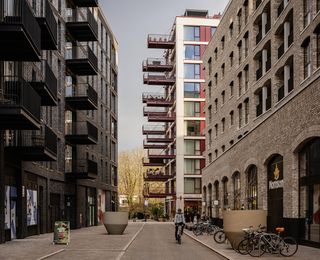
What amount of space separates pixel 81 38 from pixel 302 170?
2477 cm

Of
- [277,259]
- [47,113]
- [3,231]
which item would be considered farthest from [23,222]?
[277,259]

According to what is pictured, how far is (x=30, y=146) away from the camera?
2581cm

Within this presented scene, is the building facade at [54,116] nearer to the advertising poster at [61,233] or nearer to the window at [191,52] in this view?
the advertising poster at [61,233]

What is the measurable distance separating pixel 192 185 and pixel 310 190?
5834cm

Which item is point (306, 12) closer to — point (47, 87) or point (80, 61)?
point (47, 87)

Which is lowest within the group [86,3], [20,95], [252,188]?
[252,188]

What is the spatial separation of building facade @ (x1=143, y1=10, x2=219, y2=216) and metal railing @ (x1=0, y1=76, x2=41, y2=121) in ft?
188

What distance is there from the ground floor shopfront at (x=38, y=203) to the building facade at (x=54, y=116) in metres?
0.05

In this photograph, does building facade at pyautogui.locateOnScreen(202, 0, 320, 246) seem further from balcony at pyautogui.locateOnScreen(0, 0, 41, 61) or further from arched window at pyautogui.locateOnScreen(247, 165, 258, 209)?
balcony at pyautogui.locateOnScreen(0, 0, 41, 61)

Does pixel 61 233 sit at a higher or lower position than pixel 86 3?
lower

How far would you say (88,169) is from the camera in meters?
43.1

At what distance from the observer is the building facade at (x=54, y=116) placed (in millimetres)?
22047

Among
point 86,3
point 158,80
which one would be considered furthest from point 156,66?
point 86,3

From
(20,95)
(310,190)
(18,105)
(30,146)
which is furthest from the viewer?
(30,146)
